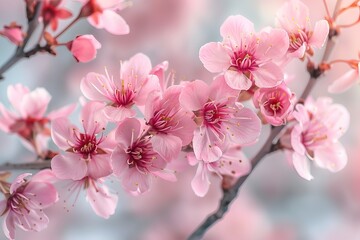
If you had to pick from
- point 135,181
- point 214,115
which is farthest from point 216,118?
point 135,181

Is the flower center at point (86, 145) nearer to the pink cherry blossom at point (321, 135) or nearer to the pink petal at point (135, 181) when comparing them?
the pink petal at point (135, 181)

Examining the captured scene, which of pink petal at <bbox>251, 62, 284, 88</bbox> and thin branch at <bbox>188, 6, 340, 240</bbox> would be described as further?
thin branch at <bbox>188, 6, 340, 240</bbox>

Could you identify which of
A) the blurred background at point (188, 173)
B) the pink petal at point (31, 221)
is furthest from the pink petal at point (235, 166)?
the blurred background at point (188, 173)

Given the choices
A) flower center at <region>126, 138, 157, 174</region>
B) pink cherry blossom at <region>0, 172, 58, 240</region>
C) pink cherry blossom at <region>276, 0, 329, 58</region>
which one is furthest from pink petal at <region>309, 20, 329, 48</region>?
pink cherry blossom at <region>0, 172, 58, 240</region>

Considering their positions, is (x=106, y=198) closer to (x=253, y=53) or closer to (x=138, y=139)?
(x=138, y=139)

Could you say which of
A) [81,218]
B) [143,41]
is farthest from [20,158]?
[143,41]

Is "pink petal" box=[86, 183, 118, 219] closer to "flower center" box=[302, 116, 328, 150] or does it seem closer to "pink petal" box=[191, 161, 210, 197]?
"pink petal" box=[191, 161, 210, 197]
